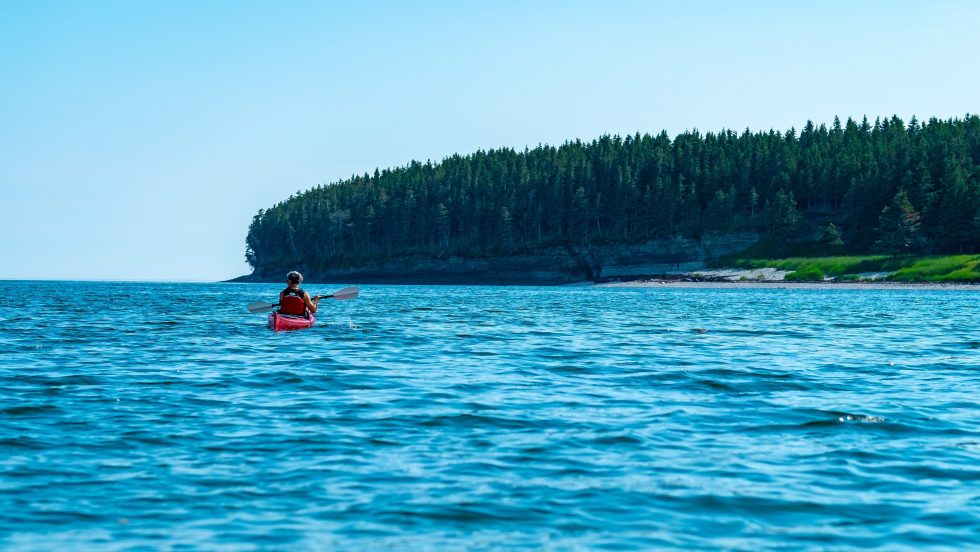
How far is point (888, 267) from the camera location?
10819 cm

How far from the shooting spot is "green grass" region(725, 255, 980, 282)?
99750 mm

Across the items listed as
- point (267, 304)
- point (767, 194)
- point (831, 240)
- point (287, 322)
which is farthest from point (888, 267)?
point (287, 322)

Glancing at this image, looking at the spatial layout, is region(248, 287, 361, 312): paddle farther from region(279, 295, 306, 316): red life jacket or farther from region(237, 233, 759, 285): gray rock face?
region(237, 233, 759, 285): gray rock face

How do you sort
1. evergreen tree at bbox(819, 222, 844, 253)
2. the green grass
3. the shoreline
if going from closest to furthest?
the shoreline, the green grass, evergreen tree at bbox(819, 222, 844, 253)

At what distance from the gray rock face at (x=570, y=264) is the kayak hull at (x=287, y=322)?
109643 millimetres

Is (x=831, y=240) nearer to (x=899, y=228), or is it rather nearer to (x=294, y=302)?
(x=899, y=228)

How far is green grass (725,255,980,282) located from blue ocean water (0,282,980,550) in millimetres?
83213

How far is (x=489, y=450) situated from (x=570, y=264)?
5657 inches

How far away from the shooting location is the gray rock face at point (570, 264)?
140 meters

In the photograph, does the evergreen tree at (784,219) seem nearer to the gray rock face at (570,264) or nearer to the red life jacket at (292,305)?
the gray rock face at (570,264)

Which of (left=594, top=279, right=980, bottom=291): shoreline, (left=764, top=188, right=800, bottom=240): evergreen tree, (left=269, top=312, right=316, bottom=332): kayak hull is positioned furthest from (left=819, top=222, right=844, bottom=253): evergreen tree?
(left=269, top=312, right=316, bottom=332): kayak hull

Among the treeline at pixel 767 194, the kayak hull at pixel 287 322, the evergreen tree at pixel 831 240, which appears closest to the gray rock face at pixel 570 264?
the treeline at pixel 767 194

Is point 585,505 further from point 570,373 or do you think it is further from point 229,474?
point 570,373

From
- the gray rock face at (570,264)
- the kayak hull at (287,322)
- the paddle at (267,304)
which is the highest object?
the gray rock face at (570,264)
